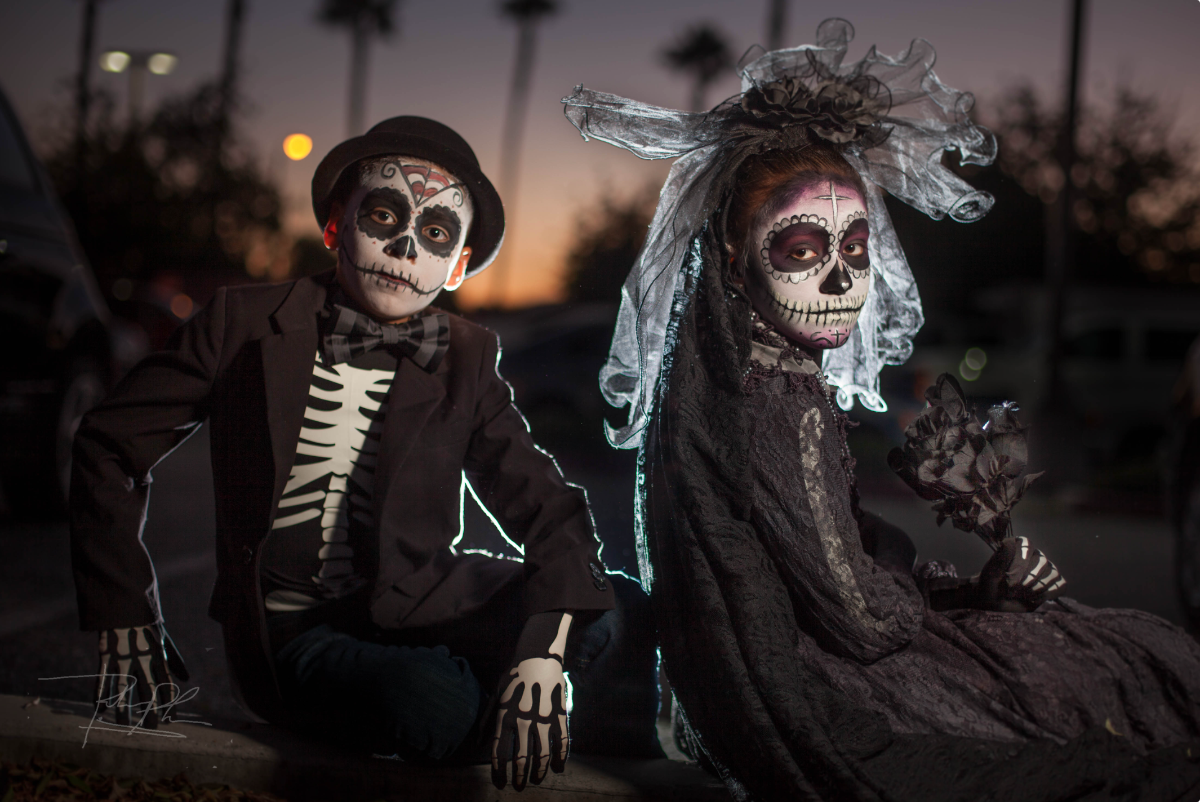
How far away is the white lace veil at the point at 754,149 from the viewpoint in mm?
2100

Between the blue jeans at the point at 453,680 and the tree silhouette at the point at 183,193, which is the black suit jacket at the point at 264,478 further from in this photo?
the tree silhouette at the point at 183,193

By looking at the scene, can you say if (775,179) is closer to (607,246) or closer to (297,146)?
(607,246)

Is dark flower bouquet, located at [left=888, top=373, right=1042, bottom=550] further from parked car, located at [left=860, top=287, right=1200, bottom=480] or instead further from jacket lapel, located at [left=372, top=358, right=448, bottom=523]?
jacket lapel, located at [left=372, top=358, right=448, bottom=523]

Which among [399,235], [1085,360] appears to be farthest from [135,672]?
[1085,360]

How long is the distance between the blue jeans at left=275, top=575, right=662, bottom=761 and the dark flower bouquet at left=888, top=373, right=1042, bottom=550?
0.67 m

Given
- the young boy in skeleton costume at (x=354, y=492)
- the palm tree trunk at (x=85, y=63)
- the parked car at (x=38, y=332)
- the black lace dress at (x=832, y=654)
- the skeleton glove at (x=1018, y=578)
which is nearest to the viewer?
the black lace dress at (x=832, y=654)

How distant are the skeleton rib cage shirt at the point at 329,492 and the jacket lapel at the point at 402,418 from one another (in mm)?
47

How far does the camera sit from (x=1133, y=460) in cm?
719

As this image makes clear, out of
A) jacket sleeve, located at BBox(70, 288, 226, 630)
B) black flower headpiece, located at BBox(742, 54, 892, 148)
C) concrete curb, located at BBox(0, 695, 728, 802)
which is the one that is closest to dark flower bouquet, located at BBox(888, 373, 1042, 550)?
black flower headpiece, located at BBox(742, 54, 892, 148)

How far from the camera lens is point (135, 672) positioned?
2156 millimetres

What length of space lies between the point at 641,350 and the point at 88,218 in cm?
431


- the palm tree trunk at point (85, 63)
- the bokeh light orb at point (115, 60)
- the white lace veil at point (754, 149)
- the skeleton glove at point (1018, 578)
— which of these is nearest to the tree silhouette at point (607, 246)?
the white lace veil at point (754, 149)

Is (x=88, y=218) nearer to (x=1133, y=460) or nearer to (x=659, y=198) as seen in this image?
(x=659, y=198)

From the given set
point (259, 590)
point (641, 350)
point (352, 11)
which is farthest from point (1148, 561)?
point (352, 11)
